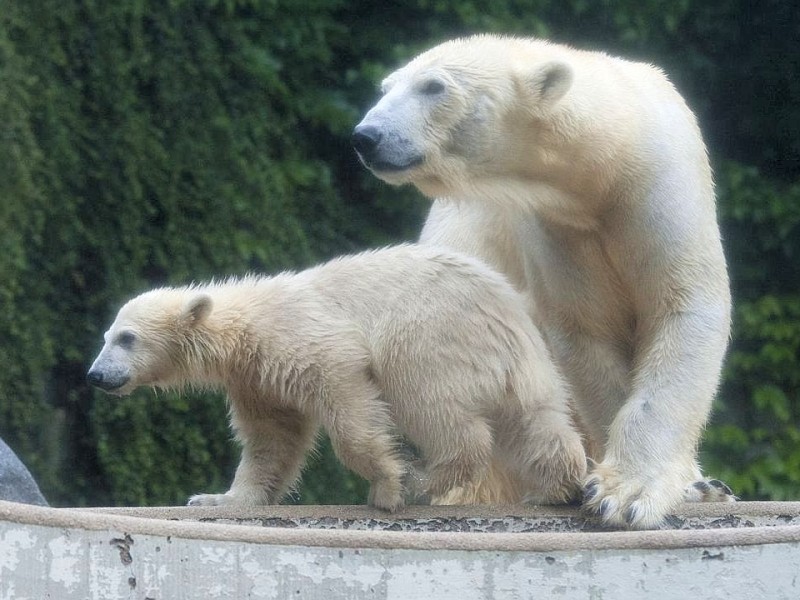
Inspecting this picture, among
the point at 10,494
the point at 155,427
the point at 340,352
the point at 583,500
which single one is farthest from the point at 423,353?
the point at 155,427

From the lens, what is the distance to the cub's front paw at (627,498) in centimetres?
250

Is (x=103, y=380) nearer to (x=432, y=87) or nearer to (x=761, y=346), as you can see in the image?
(x=432, y=87)

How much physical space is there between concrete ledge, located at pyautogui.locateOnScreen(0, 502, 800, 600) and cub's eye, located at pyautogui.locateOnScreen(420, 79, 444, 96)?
110cm

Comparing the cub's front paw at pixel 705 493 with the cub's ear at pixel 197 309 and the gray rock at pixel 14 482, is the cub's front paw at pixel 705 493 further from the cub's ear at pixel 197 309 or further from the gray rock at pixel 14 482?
the gray rock at pixel 14 482

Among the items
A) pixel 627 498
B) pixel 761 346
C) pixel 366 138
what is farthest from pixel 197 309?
pixel 761 346

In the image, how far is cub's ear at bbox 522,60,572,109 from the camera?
261cm

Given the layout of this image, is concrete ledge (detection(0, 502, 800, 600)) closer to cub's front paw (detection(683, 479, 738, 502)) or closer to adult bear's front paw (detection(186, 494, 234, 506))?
adult bear's front paw (detection(186, 494, 234, 506))

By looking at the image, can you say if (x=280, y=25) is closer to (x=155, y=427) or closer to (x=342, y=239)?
(x=342, y=239)

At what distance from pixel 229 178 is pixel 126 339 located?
2.90 m

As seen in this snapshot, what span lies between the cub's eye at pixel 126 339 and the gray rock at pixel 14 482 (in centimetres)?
67

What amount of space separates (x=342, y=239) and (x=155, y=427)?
1.52m

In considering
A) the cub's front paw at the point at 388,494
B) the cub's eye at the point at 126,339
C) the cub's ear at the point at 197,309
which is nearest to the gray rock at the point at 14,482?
the cub's eye at the point at 126,339

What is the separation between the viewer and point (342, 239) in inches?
244

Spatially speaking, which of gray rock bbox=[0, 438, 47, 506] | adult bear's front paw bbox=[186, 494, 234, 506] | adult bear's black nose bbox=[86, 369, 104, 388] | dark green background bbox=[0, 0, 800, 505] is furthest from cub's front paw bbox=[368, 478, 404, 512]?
dark green background bbox=[0, 0, 800, 505]
